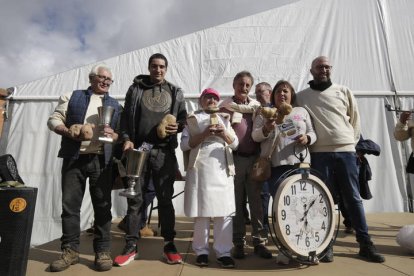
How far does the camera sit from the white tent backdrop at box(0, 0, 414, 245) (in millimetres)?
5688

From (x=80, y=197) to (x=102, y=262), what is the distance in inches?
21.2

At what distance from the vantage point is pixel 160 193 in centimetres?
246

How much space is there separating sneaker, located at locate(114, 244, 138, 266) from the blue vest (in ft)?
2.29

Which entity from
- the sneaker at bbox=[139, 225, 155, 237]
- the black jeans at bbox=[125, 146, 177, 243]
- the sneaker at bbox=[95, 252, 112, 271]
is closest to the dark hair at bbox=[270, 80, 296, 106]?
the black jeans at bbox=[125, 146, 177, 243]

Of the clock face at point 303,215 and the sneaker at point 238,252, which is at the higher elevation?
the clock face at point 303,215

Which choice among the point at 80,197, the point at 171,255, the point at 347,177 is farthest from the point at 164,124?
the point at 347,177

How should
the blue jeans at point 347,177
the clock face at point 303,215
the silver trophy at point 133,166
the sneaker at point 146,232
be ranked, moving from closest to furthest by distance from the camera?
the clock face at point 303,215 < the silver trophy at point 133,166 < the blue jeans at point 347,177 < the sneaker at point 146,232

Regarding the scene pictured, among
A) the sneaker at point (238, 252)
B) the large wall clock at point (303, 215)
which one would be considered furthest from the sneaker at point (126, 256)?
the large wall clock at point (303, 215)

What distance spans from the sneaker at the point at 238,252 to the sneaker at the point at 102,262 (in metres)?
0.98

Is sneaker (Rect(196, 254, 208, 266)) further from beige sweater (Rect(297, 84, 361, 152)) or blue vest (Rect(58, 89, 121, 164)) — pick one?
beige sweater (Rect(297, 84, 361, 152))

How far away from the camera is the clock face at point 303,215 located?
2.14 metres

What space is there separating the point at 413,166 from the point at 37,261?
13.6ft

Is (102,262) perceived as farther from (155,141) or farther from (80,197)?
(155,141)

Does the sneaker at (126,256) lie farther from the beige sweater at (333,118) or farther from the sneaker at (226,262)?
the beige sweater at (333,118)
